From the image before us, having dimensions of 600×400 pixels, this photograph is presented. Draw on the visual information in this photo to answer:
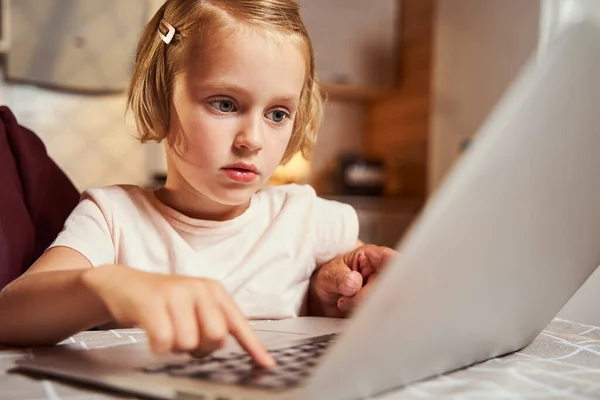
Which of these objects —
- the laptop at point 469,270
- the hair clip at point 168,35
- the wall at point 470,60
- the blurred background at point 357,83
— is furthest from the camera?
the wall at point 470,60

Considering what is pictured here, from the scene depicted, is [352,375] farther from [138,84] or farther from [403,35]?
[403,35]

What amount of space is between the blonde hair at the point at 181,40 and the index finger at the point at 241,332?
448 mm

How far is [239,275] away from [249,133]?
0.26 m

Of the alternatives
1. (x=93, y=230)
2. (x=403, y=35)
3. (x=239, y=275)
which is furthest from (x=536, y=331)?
(x=403, y=35)

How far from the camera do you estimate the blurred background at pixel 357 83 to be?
121 inches

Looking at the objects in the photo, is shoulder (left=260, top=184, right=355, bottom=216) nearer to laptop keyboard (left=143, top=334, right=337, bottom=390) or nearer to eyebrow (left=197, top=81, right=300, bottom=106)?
eyebrow (left=197, top=81, right=300, bottom=106)

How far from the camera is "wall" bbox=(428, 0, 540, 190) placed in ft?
10.6

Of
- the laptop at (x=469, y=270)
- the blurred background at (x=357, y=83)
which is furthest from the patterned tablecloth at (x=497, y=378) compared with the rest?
the blurred background at (x=357, y=83)

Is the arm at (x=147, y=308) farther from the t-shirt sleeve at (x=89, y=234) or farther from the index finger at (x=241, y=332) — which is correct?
the t-shirt sleeve at (x=89, y=234)

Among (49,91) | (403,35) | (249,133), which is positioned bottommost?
(249,133)

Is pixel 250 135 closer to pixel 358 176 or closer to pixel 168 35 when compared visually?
pixel 168 35

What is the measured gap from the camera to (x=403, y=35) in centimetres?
404

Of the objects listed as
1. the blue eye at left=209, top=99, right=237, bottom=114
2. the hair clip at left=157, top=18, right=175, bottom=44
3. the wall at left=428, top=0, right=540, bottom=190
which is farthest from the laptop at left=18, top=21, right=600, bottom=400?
the wall at left=428, top=0, right=540, bottom=190

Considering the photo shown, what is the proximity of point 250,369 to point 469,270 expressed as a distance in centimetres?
18
